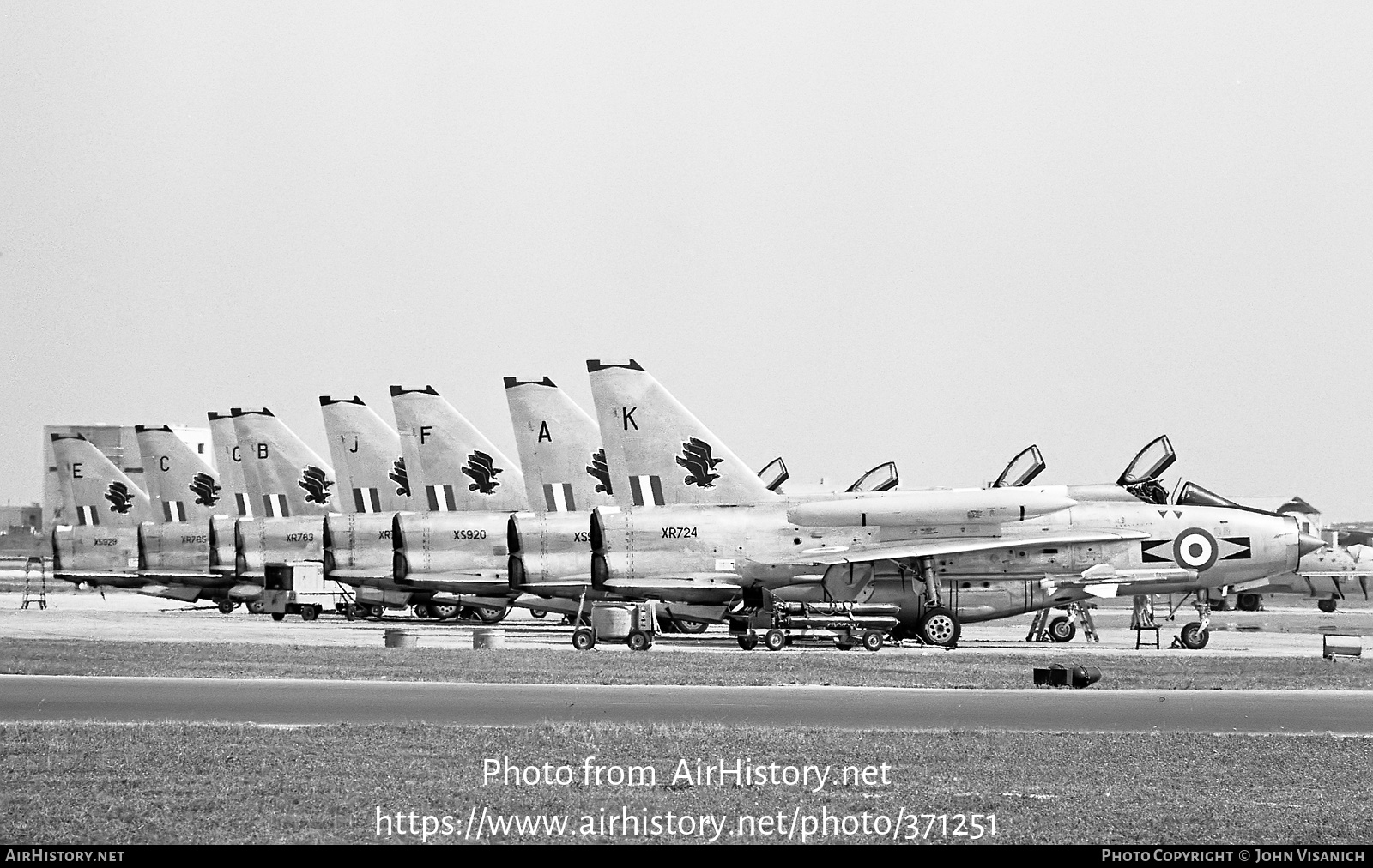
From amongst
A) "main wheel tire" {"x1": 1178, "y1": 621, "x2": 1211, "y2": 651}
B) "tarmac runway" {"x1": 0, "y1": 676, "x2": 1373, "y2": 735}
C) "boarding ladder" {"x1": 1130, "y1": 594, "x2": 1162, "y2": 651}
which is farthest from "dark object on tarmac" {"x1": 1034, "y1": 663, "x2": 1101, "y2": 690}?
"boarding ladder" {"x1": 1130, "y1": 594, "x2": 1162, "y2": 651}

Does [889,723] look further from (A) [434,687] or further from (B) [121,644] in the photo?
(B) [121,644]

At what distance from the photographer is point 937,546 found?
3362 centimetres

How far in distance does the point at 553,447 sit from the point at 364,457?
9.90m

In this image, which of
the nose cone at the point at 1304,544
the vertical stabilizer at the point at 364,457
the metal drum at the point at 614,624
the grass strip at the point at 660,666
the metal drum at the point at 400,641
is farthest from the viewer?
the vertical stabilizer at the point at 364,457

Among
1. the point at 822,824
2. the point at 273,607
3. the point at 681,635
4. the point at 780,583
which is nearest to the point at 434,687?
the point at 822,824

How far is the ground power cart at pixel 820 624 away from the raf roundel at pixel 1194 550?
6.59 meters

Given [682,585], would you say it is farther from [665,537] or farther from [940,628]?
[940,628]

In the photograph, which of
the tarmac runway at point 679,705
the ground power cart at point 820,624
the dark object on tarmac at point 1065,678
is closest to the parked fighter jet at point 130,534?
the ground power cart at point 820,624

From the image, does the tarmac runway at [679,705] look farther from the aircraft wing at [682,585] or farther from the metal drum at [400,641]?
the aircraft wing at [682,585]

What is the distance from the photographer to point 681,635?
126ft

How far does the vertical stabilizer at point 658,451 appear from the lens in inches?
1396

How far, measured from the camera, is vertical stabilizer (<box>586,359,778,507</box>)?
3547 cm

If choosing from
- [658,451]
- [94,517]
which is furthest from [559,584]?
[94,517]

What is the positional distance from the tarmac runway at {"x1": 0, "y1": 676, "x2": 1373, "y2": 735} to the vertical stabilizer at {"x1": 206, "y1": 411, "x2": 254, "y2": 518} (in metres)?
31.7
